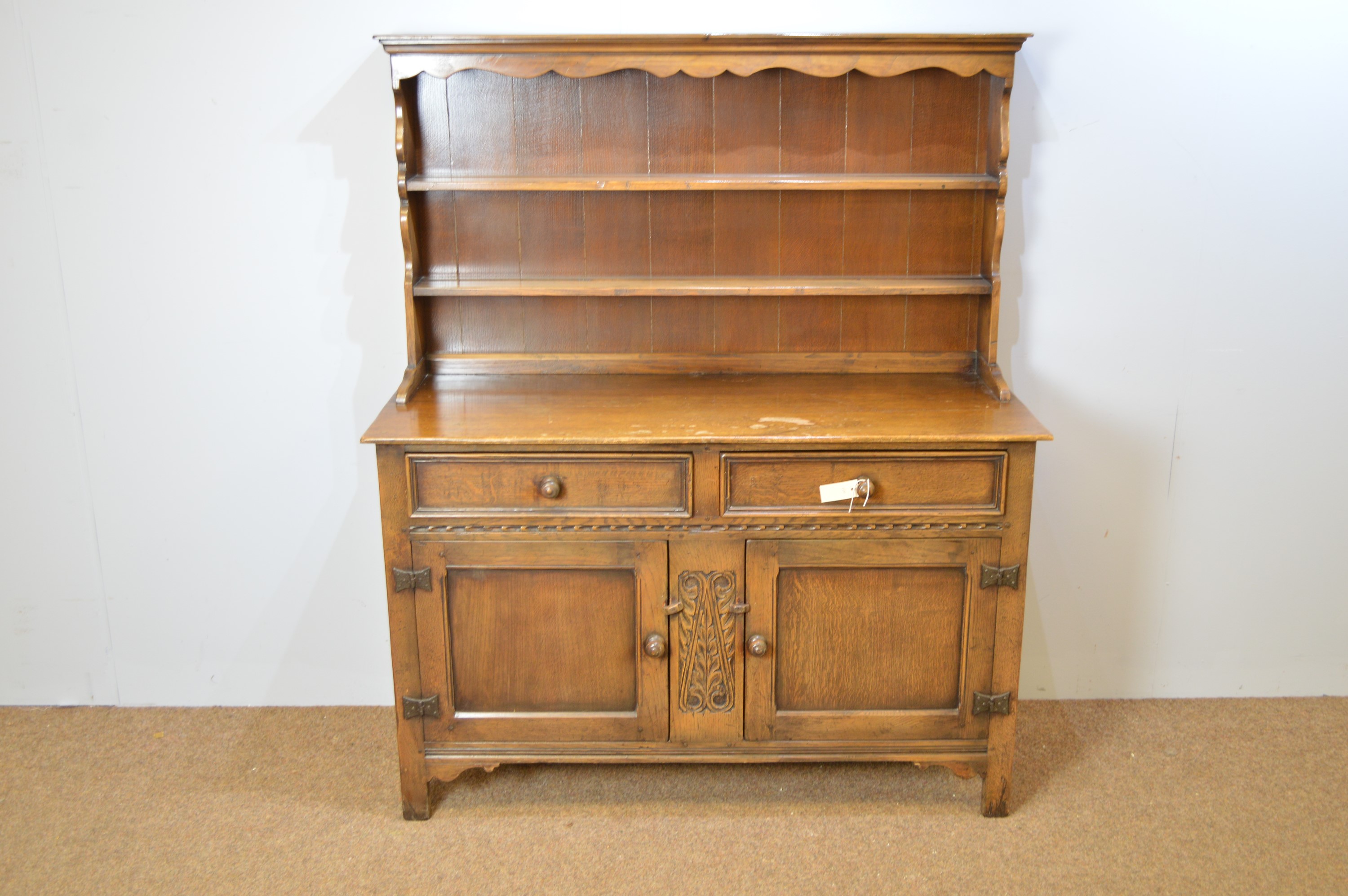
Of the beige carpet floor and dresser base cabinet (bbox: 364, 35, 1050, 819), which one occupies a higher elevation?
dresser base cabinet (bbox: 364, 35, 1050, 819)

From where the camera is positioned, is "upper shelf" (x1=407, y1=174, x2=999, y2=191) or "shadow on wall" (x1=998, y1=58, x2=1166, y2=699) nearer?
"upper shelf" (x1=407, y1=174, x2=999, y2=191)

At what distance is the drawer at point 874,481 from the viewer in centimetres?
248

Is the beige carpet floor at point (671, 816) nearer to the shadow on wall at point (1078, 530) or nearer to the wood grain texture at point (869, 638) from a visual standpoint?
the shadow on wall at point (1078, 530)

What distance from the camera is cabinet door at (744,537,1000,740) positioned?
8.39ft

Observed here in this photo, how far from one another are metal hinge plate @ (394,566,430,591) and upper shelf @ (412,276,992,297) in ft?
2.31

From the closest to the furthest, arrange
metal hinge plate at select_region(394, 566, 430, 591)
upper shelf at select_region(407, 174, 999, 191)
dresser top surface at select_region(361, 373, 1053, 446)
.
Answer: dresser top surface at select_region(361, 373, 1053, 446)
metal hinge plate at select_region(394, 566, 430, 591)
upper shelf at select_region(407, 174, 999, 191)

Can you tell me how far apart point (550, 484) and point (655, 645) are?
467mm

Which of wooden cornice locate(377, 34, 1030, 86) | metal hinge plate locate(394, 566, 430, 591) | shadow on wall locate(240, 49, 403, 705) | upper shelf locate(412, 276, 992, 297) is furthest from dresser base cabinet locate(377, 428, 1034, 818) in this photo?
wooden cornice locate(377, 34, 1030, 86)

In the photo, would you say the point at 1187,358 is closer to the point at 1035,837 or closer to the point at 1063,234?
the point at 1063,234

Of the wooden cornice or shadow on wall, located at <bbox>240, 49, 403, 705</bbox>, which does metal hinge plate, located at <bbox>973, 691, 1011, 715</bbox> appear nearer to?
the wooden cornice

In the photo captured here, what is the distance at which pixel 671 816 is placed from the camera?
2736 millimetres

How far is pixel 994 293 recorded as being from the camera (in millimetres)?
2775

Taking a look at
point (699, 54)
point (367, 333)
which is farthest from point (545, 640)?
point (699, 54)

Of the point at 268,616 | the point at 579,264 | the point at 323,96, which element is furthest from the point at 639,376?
the point at 268,616
